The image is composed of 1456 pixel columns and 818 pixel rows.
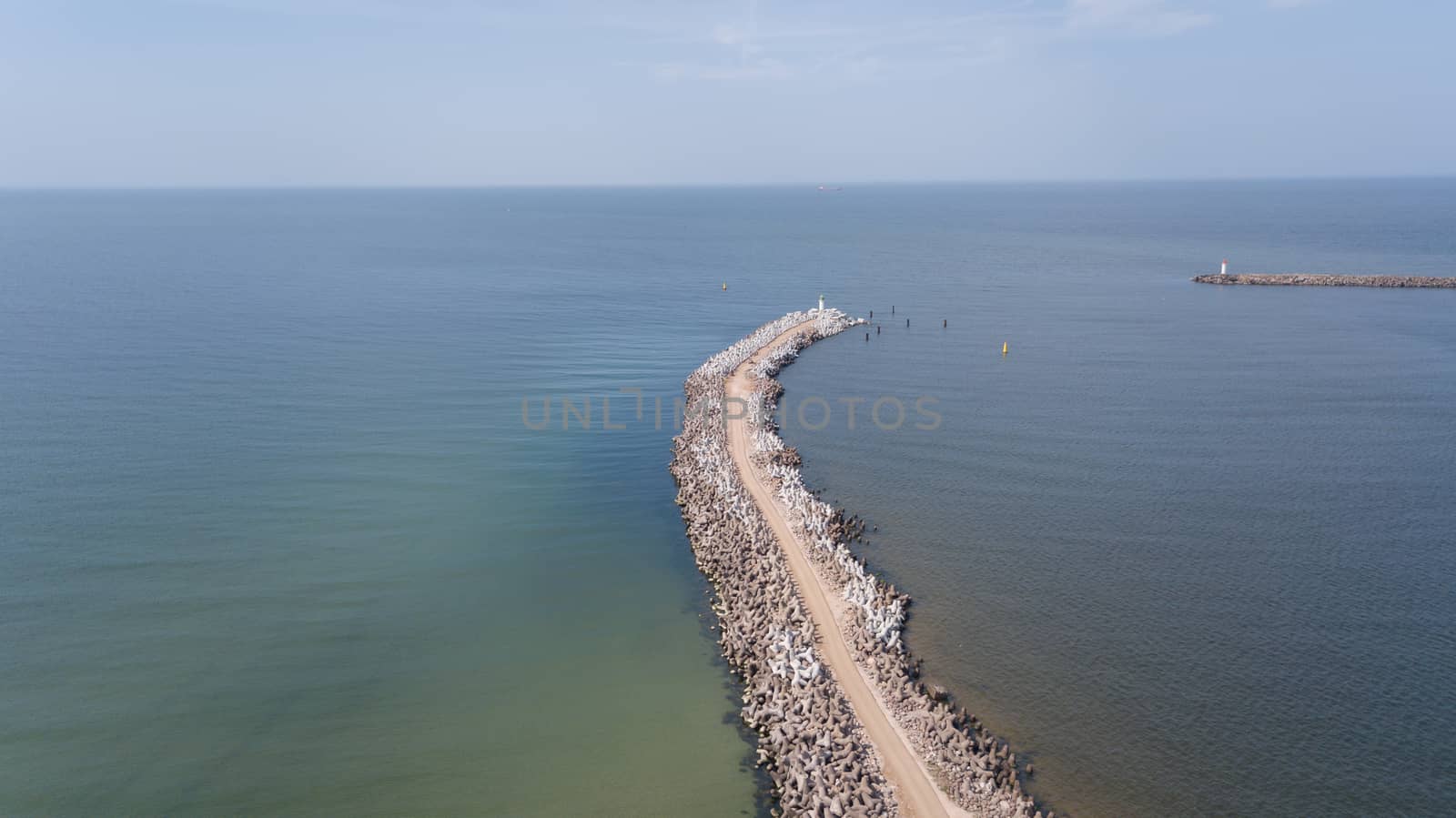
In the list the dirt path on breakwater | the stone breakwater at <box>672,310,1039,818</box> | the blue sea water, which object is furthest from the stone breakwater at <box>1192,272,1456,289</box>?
the dirt path on breakwater

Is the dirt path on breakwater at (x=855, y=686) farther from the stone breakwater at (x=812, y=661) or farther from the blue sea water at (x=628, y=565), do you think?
the blue sea water at (x=628, y=565)

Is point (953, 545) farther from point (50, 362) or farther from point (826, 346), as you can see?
point (50, 362)

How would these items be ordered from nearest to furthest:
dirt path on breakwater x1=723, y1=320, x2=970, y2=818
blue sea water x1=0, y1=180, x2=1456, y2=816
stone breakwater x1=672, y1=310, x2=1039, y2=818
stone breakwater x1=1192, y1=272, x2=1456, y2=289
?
dirt path on breakwater x1=723, y1=320, x2=970, y2=818 → stone breakwater x1=672, y1=310, x2=1039, y2=818 → blue sea water x1=0, y1=180, x2=1456, y2=816 → stone breakwater x1=1192, y1=272, x2=1456, y2=289

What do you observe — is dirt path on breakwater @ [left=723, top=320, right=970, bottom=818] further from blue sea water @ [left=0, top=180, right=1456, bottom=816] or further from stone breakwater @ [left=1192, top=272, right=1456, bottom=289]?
stone breakwater @ [left=1192, top=272, right=1456, bottom=289]

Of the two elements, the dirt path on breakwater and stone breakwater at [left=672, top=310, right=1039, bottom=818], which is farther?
stone breakwater at [left=672, top=310, right=1039, bottom=818]

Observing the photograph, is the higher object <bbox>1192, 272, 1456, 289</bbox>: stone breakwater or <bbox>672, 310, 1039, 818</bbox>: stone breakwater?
<bbox>1192, 272, 1456, 289</bbox>: stone breakwater

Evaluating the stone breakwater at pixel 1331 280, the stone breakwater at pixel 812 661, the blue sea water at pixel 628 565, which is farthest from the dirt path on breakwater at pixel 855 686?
the stone breakwater at pixel 1331 280

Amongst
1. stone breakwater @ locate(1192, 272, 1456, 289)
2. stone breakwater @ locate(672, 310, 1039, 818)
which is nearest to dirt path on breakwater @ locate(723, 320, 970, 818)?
stone breakwater @ locate(672, 310, 1039, 818)

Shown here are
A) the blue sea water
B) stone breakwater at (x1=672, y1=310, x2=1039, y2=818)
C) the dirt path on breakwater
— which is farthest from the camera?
the blue sea water

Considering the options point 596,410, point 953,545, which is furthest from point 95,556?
point 953,545
